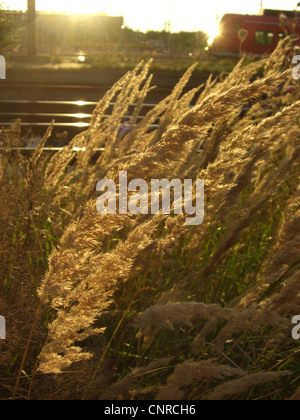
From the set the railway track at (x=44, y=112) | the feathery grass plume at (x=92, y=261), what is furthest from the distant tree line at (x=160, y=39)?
the feathery grass plume at (x=92, y=261)

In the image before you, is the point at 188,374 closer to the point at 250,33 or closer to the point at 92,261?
the point at 92,261

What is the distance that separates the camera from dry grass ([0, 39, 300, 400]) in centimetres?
107

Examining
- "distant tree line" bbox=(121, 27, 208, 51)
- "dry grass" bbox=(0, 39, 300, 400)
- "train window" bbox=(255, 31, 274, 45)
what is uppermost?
"distant tree line" bbox=(121, 27, 208, 51)

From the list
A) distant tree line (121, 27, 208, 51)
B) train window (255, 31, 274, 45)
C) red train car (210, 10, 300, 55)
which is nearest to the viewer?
red train car (210, 10, 300, 55)

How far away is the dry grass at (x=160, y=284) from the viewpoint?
1.07 m

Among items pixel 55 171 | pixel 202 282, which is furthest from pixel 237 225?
pixel 55 171

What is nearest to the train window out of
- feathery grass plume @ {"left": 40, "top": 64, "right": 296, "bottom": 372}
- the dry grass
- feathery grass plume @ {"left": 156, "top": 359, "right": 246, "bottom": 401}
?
the dry grass

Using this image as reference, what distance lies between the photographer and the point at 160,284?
204cm

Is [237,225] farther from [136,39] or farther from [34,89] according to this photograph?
[136,39]

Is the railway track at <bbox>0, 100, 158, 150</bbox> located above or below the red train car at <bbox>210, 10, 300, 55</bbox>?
below

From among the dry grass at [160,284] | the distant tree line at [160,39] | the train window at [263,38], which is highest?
the distant tree line at [160,39]

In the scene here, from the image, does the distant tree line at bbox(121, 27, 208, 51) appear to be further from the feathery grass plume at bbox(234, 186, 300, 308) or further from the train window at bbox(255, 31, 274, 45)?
the feathery grass plume at bbox(234, 186, 300, 308)

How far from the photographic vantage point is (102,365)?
151 cm

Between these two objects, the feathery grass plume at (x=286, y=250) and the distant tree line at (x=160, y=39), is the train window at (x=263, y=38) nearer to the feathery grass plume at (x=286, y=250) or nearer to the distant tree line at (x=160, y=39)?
the distant tree line at (x=160, y=39)
